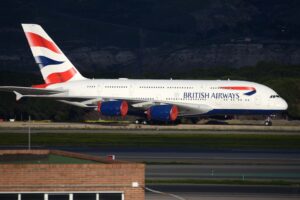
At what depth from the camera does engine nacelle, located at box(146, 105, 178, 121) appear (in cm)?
7856

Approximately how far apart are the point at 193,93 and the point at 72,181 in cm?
5239

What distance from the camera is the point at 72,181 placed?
28766 mm

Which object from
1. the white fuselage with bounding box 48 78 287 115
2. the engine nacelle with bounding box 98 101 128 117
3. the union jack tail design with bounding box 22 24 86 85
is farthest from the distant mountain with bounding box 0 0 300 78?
the engine nacelle with bounding box 98 101 128 117

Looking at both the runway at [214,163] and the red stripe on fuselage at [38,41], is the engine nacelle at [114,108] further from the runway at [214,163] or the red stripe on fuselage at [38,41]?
the runway at [214,163]

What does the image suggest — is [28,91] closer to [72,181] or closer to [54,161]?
[54,161]

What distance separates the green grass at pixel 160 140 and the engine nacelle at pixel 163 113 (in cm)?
956

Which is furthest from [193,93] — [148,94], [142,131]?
[142,131]

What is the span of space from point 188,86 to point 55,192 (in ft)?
174

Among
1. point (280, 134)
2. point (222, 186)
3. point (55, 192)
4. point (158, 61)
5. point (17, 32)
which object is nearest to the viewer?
point (55, 192)

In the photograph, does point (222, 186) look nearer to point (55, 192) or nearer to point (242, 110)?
point (55, 192)

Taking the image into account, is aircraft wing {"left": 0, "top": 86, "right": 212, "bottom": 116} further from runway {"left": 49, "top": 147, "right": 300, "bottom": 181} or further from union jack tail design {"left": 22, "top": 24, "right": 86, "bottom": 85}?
runway {"left": 49, "top": 147, "right": 300, "bottom": 181}

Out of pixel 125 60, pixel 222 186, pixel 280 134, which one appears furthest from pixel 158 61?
pixel 222 186

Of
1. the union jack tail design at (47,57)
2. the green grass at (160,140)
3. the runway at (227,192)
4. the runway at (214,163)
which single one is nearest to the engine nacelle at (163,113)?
the union jack tail design at (47,57)

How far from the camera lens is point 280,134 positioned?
233ft
